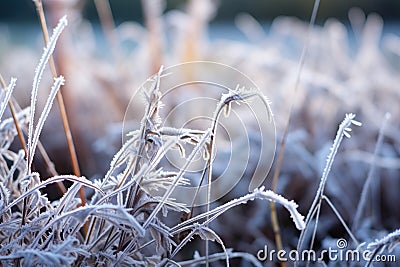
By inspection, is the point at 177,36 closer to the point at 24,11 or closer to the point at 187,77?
the point at 187,77

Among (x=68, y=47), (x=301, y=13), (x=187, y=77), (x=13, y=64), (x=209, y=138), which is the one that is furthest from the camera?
(x=301, y=13)

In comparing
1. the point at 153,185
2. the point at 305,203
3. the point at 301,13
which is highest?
the point at 153,185

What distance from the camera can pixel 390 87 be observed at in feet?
4.30

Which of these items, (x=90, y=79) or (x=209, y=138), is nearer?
(x=209, y=138)

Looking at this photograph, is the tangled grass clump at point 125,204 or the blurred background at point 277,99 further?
the blurred background at point 277,99

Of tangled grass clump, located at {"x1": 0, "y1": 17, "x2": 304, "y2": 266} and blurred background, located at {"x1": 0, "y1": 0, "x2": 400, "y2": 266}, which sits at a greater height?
tangled grass clump, located at {"x1": 0, "y1": 17, "x2": 304, "y2": 266}

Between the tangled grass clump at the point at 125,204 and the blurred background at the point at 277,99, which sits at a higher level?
the tangled grass clump at the point at 125,204

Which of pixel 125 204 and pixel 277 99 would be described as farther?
pixel 277 99

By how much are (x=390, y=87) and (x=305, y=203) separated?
350 millimetres

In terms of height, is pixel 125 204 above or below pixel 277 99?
above

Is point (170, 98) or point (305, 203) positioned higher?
point (170, 98)

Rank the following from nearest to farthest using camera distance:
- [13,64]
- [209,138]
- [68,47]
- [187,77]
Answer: [209,138] → [187,77] → [68,47] → [13,64]

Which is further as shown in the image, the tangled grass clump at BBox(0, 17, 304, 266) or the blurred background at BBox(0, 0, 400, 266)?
the blurred background at BBox(0, 0, 400, 266)

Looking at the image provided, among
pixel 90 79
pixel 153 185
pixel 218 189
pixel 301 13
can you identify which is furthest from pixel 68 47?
pixel 301 13
